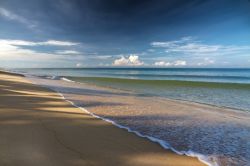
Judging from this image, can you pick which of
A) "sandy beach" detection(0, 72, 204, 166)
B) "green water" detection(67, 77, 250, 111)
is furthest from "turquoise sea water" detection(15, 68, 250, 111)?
"sandy beach" detection(0, 72, 204, 166)

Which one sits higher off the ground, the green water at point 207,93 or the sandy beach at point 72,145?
the sandy beach at point 72,145

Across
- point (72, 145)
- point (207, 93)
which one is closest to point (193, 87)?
point (207, 93)

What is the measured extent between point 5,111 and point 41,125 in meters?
1.93

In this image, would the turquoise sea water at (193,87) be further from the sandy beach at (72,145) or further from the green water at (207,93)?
the sandy beach at (72,145)

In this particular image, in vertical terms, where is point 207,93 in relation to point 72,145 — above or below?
below

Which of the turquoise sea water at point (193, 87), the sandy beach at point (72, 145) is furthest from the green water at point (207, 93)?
the sandy beach at point (72, 145)

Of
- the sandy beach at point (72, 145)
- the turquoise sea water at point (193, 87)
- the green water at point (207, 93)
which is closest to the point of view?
the sandy beach at point (72, 145)

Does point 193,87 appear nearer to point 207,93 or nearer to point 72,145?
point 207,93

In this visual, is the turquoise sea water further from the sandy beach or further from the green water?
Answer: the sandy beach

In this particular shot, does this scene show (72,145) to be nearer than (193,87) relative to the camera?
Yes

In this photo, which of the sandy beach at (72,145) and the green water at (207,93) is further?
the green water at (207,93)

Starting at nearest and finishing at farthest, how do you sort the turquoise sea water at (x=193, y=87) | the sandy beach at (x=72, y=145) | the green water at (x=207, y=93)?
the sandy beach at (x=72, y=145) → the green water at (x=207, y=93) → the turquoise sea water at (x=193, y=87)

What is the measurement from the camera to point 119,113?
8.64 meters

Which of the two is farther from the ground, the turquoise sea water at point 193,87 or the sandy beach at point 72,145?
the sandy beach at point 72,145
